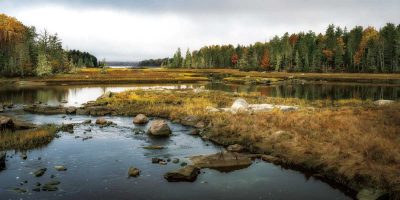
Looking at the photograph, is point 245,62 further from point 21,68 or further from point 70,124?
point 70,124

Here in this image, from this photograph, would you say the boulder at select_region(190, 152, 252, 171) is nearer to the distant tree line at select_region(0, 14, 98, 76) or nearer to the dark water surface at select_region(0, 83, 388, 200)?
the dark water surface at select_region(0, 83, 388, 200)

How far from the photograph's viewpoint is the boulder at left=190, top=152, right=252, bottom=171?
27.0 m

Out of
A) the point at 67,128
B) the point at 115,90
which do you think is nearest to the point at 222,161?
the point at 67,128

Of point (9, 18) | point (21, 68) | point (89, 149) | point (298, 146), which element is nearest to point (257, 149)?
point (298, 146)

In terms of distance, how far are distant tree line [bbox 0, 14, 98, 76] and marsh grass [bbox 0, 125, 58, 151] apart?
311 feet

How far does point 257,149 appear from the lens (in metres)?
31.3

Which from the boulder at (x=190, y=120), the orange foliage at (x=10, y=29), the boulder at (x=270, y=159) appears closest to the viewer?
the boulder at (x=270, y=159)

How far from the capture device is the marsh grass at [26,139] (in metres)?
31.2

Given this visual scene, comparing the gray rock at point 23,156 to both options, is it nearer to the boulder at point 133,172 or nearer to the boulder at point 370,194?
the boulder at point 133,172

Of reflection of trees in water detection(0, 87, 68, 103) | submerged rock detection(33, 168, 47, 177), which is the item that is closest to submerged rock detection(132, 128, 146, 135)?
submerged rock detection(33, 168, 47, 177)

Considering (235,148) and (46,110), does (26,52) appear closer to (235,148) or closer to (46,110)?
(46,110)

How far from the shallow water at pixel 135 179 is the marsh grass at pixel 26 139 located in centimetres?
108

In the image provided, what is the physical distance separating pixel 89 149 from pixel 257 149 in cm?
1414

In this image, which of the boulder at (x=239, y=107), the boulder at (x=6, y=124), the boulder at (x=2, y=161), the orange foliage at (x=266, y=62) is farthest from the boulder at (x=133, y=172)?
the orange foliage at (x=266, y=62)
